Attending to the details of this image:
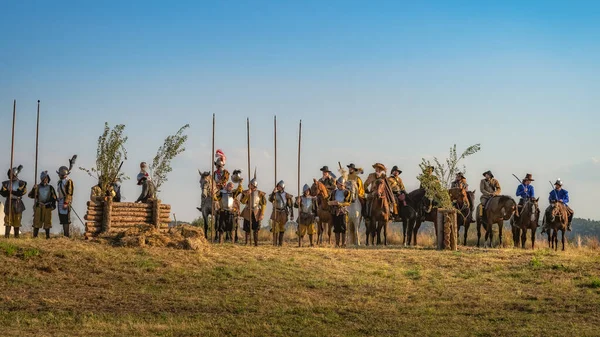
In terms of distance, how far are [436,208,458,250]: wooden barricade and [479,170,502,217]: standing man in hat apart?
139 inches

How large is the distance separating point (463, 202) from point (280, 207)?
21.9 ft

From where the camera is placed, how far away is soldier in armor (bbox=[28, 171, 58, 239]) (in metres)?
26.2

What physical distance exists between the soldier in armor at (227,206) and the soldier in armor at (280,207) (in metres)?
1.10

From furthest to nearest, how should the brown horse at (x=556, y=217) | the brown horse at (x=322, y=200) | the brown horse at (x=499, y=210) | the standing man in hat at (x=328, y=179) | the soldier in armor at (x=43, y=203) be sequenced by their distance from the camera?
1. the brown horse at (x=499, y=210)
2. the brown horse at (x=556, y=217)
3. the standing man in hat at (x=328, y=179)
4. the brown horse at (x=322, y=200)
5. the soldier in armor at (x=43, y=203)

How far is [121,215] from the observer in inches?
1004

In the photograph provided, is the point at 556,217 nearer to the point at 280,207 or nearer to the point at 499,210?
the point at 499,210

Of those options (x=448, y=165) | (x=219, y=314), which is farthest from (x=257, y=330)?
(x=448, y=165)

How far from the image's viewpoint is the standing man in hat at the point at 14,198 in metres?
26.6

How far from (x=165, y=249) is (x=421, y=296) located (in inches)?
275

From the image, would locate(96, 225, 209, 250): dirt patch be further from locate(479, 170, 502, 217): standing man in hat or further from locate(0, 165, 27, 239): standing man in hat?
locate(479, 170, 502, 217): standing man in hat

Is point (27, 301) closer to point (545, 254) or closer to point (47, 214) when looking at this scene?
point (47, 214)

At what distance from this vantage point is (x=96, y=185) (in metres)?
26.4

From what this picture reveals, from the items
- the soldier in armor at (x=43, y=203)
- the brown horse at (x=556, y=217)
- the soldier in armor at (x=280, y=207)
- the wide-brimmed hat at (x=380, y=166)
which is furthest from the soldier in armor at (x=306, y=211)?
the brown horse at (x=556, y=217)

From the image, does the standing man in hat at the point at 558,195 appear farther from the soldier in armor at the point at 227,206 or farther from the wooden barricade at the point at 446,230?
the soldier in armor at the point at 227,206
